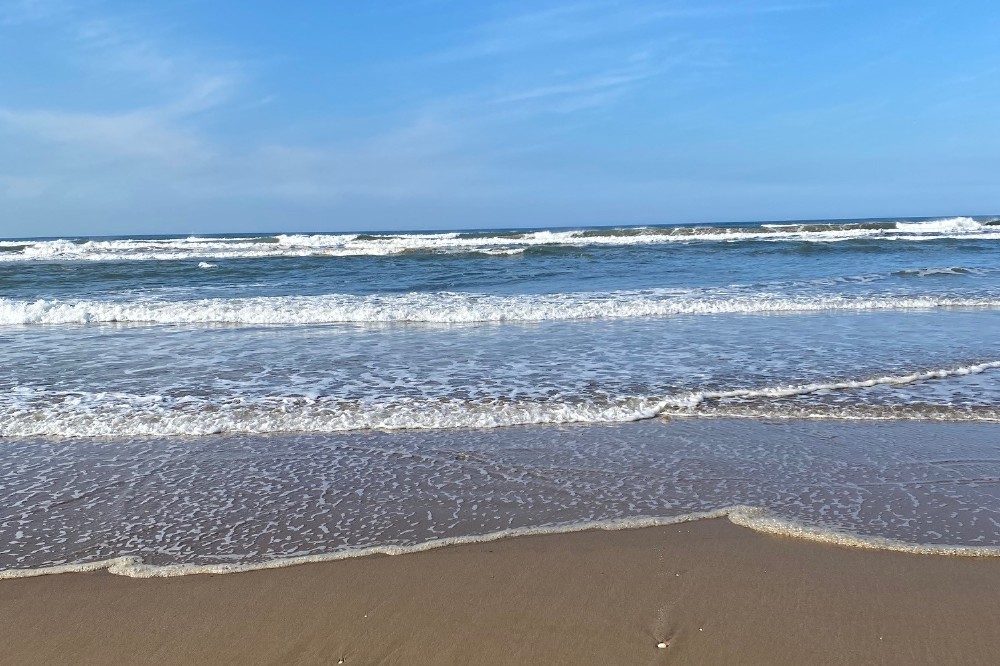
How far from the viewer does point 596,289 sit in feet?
54.4

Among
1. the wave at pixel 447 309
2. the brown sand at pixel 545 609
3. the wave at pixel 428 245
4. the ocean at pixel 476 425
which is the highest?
the wave at pixel 428 245

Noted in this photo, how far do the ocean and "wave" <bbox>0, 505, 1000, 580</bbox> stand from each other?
0.06 ft

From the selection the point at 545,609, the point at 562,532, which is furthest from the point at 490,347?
the point at 545,609

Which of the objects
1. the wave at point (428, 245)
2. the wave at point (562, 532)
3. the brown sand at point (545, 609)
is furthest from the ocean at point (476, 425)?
the wave at point (428, 245)

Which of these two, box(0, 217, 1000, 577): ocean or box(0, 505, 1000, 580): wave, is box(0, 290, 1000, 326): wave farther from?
box(0, 505, 1000, 580): wave

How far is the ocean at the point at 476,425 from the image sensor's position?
12.7 feet

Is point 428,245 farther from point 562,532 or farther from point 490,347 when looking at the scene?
point 562,532

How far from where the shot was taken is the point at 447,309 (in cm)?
1280

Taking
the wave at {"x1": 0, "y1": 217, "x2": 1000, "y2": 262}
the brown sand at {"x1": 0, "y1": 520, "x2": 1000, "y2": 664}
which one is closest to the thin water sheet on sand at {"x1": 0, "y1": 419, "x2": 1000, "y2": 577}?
the brown sand at {"x1": 0, "y1": 520, "x2": 1000, "y2": 664}

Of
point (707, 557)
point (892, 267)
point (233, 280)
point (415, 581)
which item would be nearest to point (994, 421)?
point (707, 557)

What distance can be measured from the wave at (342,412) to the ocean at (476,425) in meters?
0.03

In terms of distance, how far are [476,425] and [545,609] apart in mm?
2851

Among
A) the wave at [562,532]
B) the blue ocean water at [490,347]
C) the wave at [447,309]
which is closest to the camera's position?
the wave at [562,532]

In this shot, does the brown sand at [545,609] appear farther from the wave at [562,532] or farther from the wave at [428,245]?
the wave at [428,245]
